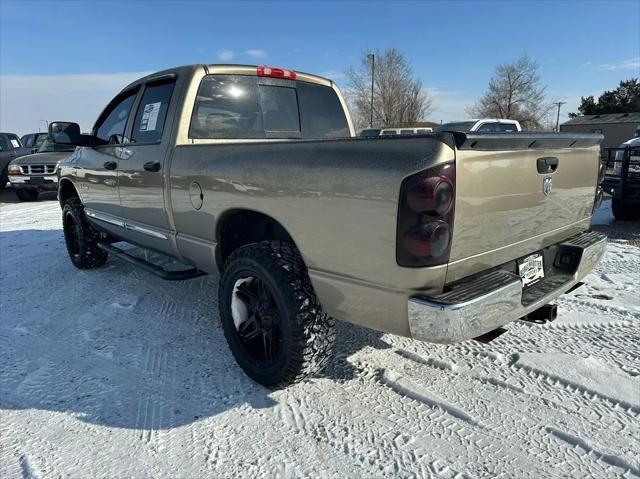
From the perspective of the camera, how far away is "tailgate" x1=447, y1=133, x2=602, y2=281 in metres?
1.97

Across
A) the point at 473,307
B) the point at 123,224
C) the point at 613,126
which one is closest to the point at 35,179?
the point at 123,224

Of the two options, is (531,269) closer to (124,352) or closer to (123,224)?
(124,352)

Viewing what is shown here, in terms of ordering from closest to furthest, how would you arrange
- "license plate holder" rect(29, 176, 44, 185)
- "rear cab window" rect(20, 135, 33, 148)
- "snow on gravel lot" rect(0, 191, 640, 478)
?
"snow on gravel lot" rect(0, 191, 640, 478), "license plate holder" rect(29, 176, 44, 185), "rear cab window" rect(20, 135, 33, 148)

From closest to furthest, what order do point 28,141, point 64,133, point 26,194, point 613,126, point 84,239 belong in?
point 64,133 < point 84,239 < point 26,194 < point 28,141 < point 613,126

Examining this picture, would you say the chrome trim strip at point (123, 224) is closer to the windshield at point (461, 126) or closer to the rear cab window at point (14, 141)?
the windshield at point (461, 126)

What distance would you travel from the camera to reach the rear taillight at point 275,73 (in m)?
3.68

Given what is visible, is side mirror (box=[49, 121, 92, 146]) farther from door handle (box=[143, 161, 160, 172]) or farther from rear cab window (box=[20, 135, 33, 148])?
rear cab window (box=[20, 135, 33, 148])

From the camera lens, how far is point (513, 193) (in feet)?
7.20

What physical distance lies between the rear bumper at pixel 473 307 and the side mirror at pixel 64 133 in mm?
3816

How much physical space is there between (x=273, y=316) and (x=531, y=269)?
151 cm

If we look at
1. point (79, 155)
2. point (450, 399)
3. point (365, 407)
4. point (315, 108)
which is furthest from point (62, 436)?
point (79, 155)

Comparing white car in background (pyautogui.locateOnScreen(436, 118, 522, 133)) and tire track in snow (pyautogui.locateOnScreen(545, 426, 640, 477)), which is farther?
white car in background (pyautogui.locateOnScreen(436, 118, 522, 133))

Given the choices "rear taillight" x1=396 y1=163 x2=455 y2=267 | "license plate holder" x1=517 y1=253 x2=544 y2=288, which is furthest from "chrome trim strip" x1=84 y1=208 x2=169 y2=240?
"license plate holder" x1=517 y1=253 x2=544 y2=288

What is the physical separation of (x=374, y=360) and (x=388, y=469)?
3.18 ft
